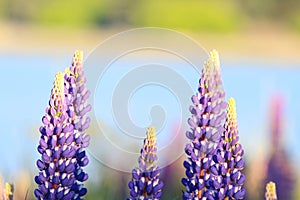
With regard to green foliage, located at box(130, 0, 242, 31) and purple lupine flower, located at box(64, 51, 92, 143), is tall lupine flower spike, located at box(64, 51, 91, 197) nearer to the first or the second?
purple lupine flower, located at box(64, 51, 92, 143)

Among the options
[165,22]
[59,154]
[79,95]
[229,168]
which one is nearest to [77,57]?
[79,95]

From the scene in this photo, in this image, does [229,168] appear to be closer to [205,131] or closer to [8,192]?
[205,131]

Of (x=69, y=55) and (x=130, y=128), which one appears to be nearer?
(x=130, y=128)

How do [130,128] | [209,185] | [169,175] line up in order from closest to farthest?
[209,185]
[130,128]
[169,175]

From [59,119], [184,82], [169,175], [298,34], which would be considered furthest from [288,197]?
[298,34]

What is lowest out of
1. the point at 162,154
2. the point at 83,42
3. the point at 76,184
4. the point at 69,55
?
the point at 76,184

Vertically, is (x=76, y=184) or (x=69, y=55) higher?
(x=69, y=55)

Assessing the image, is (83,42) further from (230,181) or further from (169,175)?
(230,181)
